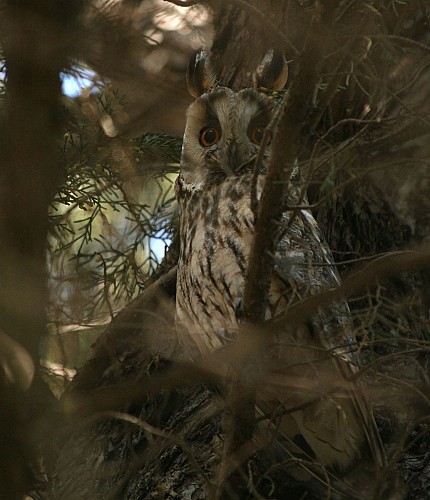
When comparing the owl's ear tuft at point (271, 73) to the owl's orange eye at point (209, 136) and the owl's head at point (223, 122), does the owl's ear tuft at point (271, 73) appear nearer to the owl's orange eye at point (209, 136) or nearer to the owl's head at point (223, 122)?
the owl's head at point (223, 122)

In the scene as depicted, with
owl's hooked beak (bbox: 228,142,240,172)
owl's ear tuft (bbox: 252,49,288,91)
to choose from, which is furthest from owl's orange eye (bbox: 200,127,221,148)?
owl's ear tuft (bbox: 252,49,288,91)

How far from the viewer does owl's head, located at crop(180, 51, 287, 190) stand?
2639mm

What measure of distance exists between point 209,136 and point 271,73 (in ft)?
1.10

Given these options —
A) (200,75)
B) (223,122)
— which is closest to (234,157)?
(223,122)

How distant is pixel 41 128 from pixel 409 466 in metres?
1.87

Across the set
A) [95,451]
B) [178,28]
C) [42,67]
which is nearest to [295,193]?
[178,28]

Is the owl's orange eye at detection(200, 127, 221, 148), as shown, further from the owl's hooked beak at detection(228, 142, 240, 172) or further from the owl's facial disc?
the owl's hooked beak at detection(228, 142, 240, 172)

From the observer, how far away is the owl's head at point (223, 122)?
2.64m

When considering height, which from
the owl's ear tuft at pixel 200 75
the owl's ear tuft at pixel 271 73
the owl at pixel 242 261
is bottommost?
the owl at pixel 242 261

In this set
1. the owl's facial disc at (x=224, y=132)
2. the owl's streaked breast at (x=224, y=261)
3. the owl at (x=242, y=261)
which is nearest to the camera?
the owl at (x=242, y=261)

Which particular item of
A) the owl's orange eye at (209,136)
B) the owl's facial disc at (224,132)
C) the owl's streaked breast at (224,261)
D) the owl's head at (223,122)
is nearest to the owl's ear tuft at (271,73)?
the owl's head at (223,122)

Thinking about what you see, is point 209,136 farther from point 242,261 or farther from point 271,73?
point 242,261

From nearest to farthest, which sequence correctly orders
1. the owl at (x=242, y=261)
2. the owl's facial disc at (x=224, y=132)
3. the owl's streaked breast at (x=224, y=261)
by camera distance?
1. the owl at (x=242, y=261)
2. the owl's streaked breast at (x=224, y=261)
3. the owl's facial disc at (x=224, y=132)

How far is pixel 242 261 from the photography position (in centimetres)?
235
